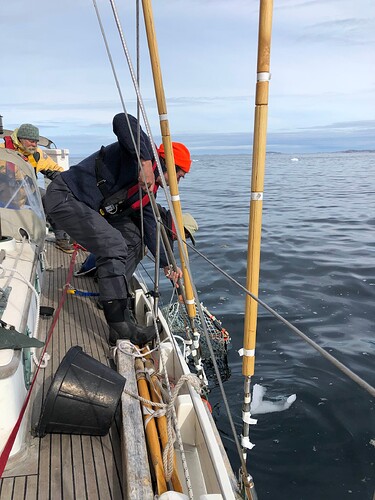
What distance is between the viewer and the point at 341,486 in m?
3.80

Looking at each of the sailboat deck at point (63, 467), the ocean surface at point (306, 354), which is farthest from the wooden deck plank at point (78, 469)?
the ocean surface at point (306, 354)

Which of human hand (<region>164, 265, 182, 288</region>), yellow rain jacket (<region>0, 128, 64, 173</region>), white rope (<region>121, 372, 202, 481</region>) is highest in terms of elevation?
yellow rain jacket (<region>0, 128, 64, 173</region>)

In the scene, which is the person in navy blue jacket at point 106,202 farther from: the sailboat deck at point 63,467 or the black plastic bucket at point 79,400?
the black plastic bucket at point 79,400

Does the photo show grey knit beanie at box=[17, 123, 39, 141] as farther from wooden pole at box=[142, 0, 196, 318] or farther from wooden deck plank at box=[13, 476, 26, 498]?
wooden deck plank at box=[13, 476, 26, 498]

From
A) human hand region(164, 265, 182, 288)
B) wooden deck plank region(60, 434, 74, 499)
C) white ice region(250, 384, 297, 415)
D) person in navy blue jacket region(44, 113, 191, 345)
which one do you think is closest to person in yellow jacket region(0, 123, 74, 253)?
human hand region(164, 265, 182, 288)

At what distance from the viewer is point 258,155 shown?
2.52 meters

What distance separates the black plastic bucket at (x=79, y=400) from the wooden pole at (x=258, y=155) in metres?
0.98

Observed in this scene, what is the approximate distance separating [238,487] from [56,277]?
165 inches

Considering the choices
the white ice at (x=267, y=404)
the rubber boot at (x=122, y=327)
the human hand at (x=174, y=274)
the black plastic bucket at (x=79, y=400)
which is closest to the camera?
the black plastic bucket at (x=79, y=400)

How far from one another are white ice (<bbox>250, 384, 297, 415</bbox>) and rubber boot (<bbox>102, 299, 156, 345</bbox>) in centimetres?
153

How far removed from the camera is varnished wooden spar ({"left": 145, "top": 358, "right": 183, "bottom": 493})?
2685 mm

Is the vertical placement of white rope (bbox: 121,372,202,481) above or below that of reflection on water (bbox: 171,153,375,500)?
above

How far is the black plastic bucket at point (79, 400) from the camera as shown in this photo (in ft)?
9.37

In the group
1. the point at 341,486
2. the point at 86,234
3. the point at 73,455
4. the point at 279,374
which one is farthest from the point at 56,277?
the point at 341,486
